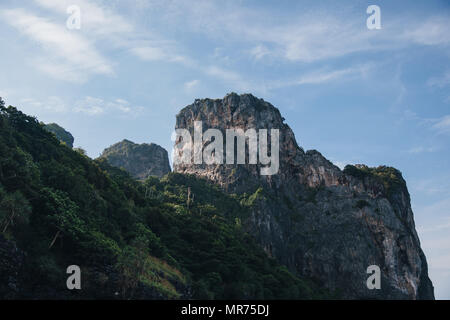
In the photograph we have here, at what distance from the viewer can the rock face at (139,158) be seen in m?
166

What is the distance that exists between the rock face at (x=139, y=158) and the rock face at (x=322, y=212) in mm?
37827

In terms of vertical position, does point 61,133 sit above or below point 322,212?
above

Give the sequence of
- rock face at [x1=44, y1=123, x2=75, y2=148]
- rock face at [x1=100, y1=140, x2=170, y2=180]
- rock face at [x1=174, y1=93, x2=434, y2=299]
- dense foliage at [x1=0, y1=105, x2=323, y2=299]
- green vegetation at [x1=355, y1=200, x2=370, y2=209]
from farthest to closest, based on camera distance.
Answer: rock face at [x1=100, y1=140, x2=170, y2=180] → rock face at [x1=44, y1=123, x2=75, y2=148] → green vegetation at [x1=355, y1=200, x2=370, y2=209] → rock face at [x1=174, y1=93, x2=434, y2=299] → dense foliage at [x1=0, y1=105, x2=323, y2=299]

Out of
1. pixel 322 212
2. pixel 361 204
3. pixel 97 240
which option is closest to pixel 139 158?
pixel 322 212

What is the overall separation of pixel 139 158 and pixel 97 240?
12769cm

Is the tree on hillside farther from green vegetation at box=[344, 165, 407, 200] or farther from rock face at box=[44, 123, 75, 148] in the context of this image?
rock face at box=[44, 123, 75, 148]

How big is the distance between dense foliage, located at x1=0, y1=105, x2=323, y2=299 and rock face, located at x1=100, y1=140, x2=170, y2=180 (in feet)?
287

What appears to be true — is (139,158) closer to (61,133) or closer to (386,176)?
(61,133)

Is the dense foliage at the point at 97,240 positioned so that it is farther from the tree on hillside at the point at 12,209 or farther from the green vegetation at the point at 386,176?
the green vegetation at the point at 386,176

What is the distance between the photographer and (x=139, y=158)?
558 ft

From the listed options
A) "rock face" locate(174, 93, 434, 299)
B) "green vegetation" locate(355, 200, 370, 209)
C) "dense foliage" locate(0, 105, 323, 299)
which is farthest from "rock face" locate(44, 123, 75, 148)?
"green vegetation" locate(355, 200, 370, 209)

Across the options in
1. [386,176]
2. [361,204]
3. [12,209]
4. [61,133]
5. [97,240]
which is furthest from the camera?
[61,133]

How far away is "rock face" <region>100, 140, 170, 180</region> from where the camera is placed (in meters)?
166

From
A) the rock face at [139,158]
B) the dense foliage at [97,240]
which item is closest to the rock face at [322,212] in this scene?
the dense foliage at [97,240]
